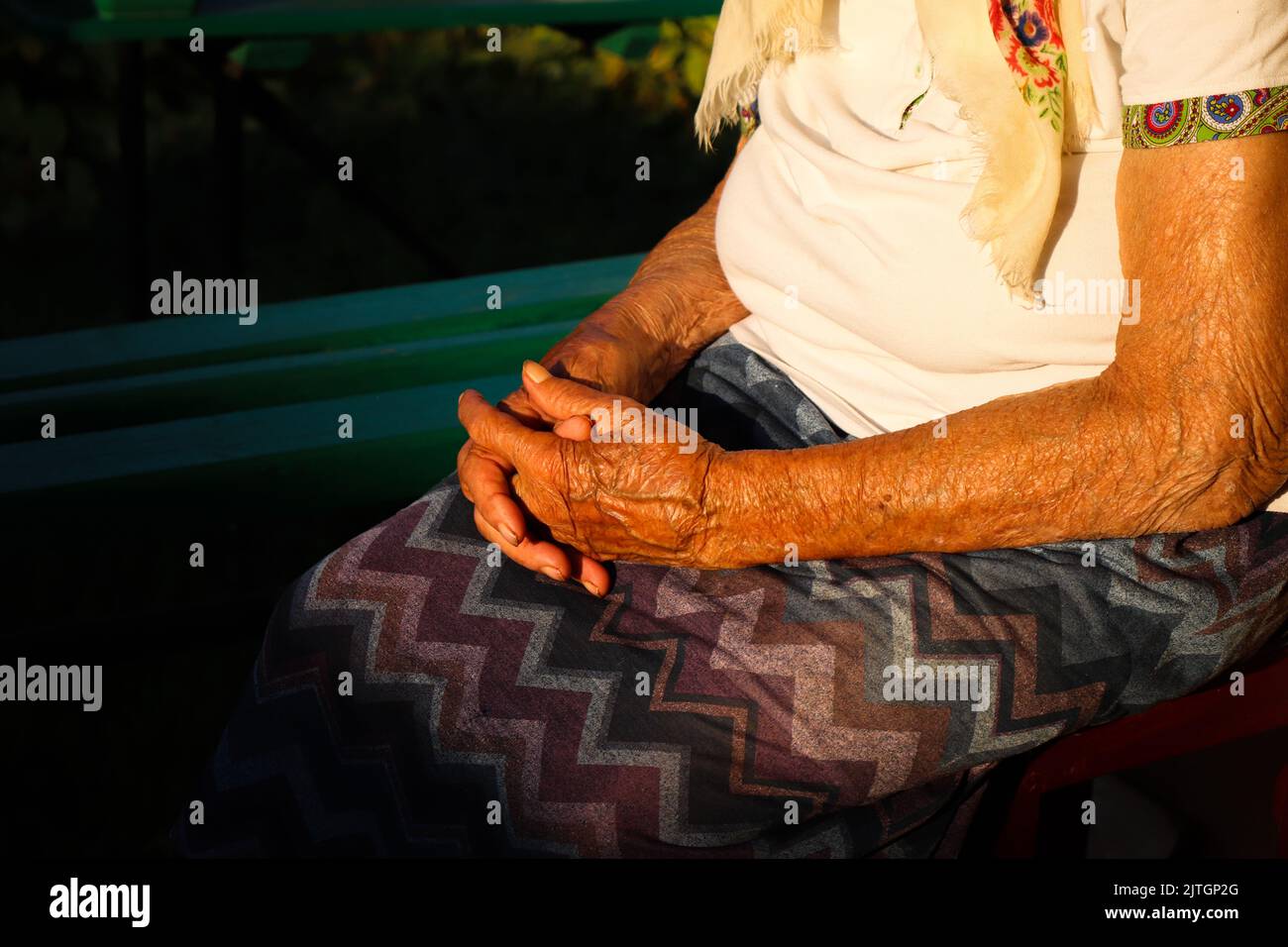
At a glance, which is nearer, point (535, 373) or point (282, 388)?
point (535, 373)

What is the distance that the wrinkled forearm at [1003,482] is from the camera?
1.56 meters

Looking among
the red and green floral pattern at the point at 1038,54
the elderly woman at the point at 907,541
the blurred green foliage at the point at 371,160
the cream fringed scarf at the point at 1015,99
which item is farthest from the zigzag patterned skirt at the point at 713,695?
the blurred green foliage at the point at 371,160

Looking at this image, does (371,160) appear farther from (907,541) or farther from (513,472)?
(907,541)

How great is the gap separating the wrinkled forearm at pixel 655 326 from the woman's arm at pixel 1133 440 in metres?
0.42

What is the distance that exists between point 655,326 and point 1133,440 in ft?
2.82

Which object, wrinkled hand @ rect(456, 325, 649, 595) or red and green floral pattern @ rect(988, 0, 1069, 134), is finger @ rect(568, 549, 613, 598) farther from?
red and green floral pattern @ rect(988, 0, 1069, 134)

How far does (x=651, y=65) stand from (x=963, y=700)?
15.3ft

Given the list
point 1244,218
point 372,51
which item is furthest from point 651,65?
point 1244,218

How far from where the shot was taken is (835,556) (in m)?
1.72

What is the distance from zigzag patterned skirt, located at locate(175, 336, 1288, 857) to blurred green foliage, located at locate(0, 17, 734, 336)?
10.8 feet

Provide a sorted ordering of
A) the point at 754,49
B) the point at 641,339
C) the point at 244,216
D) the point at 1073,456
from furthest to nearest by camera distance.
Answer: the point at 244,216 → the point at 641,339 → the point at 754,49 → the point at 1073,456

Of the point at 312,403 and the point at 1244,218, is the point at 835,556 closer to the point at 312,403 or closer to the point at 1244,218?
the point at 1244,218

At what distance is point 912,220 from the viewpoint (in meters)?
1.77

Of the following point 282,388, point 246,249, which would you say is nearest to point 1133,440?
point 282,388
